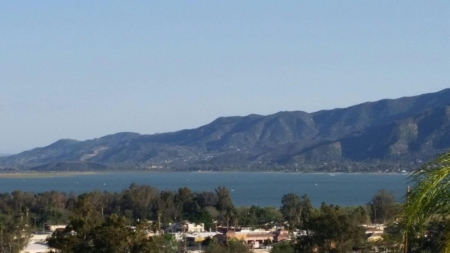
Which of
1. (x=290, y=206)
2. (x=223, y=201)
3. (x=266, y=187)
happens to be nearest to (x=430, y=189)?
(x=290, y=206)

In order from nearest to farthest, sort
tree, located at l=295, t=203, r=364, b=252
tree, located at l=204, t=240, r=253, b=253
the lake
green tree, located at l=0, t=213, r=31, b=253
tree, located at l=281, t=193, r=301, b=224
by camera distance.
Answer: tree, located at l=295, t=203, r=364, b=252, green tree, located at l=0, t=213, r=31, b=253, tree, located at l=204, t=240, r=253, b=253, tree, located at l=281, t=193, r=301, b=224, the lake

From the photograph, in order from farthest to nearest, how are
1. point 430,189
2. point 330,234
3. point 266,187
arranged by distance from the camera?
point 266,187 → point 330,234 → point 430,189

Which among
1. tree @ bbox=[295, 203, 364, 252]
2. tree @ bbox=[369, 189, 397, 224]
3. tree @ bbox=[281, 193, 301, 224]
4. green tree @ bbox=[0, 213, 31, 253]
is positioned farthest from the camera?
tree @ bbox=[281, 193, 301, 224]

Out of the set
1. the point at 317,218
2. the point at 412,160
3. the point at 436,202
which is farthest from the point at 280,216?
the point at 412,160

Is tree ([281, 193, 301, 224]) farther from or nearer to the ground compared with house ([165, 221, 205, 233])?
farther from the ground

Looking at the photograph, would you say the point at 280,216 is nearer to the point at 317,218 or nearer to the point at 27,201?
the point at 27,201

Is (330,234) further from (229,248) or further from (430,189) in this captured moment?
(430,189)

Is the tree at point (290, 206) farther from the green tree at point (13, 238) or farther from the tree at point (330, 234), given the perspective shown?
the tree at point (330, 234)

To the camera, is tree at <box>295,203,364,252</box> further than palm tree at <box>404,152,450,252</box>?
Yes

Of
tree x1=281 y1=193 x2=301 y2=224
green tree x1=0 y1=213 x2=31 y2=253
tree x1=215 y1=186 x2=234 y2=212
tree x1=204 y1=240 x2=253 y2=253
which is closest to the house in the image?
tree x1=281 y1=193 x2=301 y2=224

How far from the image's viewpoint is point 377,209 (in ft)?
154

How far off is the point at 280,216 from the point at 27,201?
17.4 metres

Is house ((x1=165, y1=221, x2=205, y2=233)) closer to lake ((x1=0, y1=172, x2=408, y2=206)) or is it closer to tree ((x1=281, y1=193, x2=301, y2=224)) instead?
tree ((x1=281, y1=193, x2=301, y2=224))

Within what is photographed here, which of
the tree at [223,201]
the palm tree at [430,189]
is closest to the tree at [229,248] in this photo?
the palm tree at [430,189]
